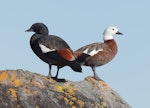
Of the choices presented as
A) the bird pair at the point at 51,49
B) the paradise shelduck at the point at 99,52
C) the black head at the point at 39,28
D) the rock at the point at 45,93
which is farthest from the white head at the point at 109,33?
the rock at the point at 45,93

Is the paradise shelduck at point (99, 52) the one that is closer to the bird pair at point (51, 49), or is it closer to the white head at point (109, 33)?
the white head at point (109, 33)

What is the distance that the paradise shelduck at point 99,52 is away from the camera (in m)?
11.6

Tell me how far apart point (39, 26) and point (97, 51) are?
12.0ft

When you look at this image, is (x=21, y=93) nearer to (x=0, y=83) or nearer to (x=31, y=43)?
(x=0, y=83)

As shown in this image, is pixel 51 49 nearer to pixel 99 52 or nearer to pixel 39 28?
pixel 39 28

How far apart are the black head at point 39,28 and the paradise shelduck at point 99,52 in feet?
8.74

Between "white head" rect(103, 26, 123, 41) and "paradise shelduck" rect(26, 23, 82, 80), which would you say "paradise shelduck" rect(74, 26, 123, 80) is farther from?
"paradise shelduck" rect(26, 23, 82, 80)

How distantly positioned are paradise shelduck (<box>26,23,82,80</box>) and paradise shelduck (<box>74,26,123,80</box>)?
2.76m

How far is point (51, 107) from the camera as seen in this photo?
6555 mm

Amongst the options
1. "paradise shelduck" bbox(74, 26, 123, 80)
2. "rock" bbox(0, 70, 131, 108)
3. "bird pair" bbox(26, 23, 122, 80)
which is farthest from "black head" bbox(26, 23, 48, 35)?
"paradise shelduck" bbox(74, 26, 123, 80)

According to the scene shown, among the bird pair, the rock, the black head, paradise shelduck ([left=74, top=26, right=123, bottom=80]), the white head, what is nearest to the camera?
the rock

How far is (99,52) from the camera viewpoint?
12125 mm

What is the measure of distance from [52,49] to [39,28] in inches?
29.3

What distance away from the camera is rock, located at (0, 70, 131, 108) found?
6484mm
